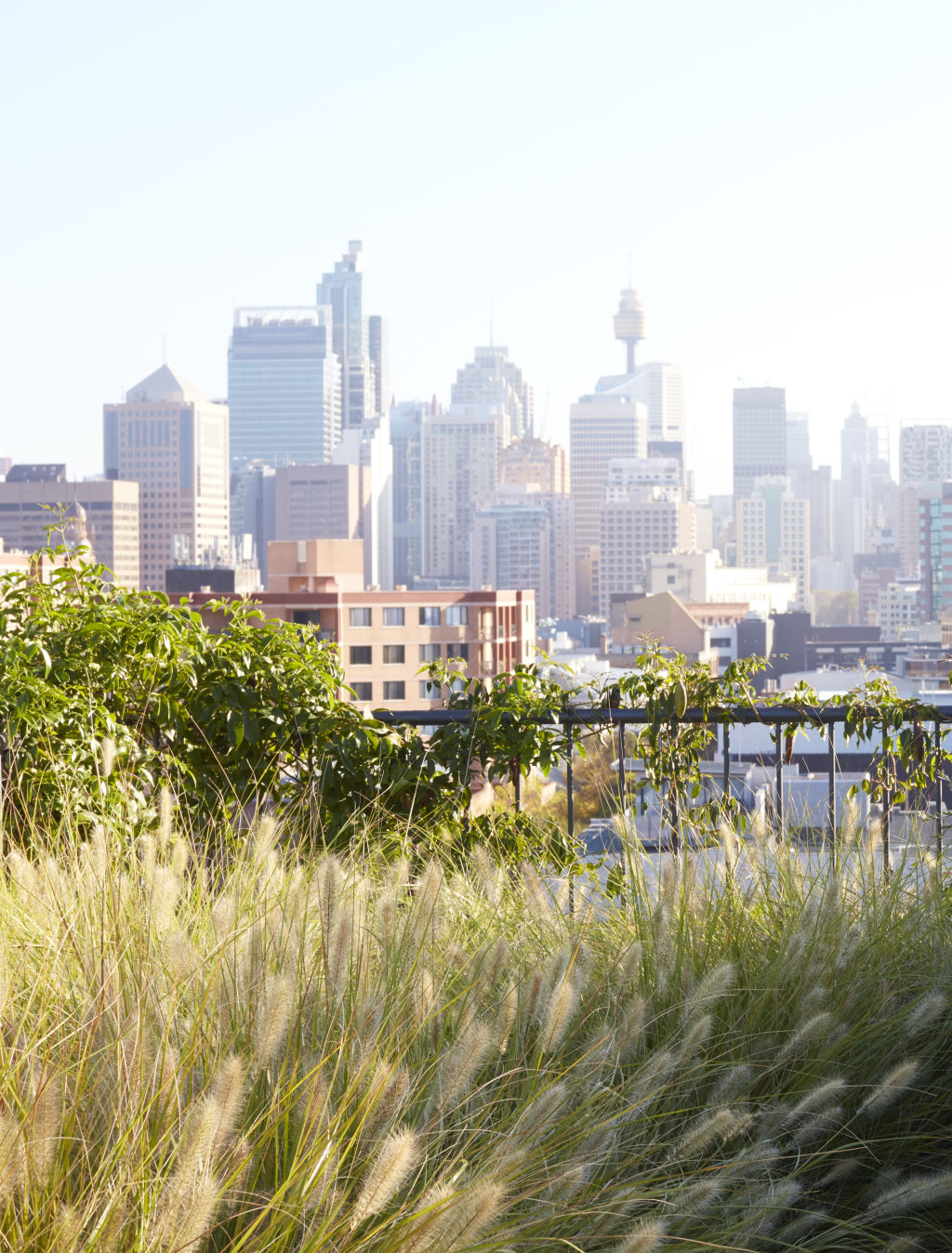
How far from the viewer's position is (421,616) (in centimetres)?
6103

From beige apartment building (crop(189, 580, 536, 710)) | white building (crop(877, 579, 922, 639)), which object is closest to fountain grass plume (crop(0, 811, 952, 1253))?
beige apartment building (crop(189, 580, 536, 710))

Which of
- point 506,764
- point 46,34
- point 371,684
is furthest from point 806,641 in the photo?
point 506,764

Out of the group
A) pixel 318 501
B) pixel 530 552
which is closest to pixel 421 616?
pixel 530 552

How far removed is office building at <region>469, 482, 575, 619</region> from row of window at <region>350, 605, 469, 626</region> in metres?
107

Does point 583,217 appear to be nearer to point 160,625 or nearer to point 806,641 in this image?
point 806,641

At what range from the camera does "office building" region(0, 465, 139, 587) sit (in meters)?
121

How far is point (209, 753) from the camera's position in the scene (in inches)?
149

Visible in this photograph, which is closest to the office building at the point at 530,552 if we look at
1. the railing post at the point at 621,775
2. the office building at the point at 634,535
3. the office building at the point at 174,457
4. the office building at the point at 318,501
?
the office building at the point at 634,535

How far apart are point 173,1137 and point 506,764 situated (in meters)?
2.40

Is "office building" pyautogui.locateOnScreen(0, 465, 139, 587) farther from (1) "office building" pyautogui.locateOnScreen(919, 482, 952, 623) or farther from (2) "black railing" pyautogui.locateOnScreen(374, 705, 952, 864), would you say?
(2) "black railing" pyautogui.locateOnScreen(374, 705, 952, 864)

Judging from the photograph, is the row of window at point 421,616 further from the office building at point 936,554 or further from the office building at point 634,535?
the office building at point 634,535

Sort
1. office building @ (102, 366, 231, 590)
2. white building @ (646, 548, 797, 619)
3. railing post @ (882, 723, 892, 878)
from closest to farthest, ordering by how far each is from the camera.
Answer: railing post @ (882, 723, 892, 878) → white building @ (646, 548, 797, 619) → office building @ (102, 366, 231, 590)

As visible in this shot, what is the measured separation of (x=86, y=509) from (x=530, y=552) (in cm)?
6659

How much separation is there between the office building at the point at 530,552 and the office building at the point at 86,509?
51653 millimetres
